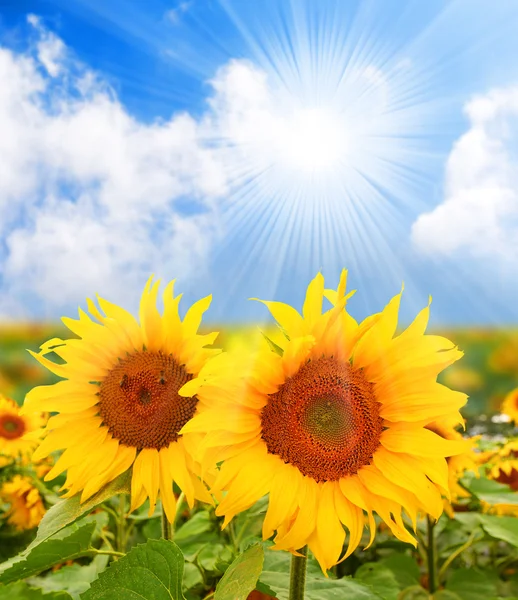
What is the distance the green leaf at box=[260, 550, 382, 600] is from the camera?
3.07ft

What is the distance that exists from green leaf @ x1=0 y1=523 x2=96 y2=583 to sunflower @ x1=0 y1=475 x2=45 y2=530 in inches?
32.3

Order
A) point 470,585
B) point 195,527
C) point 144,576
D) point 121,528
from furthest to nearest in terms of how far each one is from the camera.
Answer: point 470,585 < point 121,528 < point 195,527 < point 144,576

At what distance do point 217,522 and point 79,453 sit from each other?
463 mm

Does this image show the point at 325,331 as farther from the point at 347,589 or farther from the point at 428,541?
the point at 428,541

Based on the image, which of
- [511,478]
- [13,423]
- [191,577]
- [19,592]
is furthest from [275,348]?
[13,423]

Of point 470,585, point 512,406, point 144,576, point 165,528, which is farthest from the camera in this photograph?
point 512,406

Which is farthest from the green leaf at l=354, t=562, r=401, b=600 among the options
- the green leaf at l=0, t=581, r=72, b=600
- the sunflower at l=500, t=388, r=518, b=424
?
the sunflower at l=500, t=388, r=518, b=424

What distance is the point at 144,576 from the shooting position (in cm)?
82

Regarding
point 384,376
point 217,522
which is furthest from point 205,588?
point 384,376

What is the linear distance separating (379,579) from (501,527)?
11.6 inches

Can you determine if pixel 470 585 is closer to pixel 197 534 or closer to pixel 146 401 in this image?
pixel 197 534

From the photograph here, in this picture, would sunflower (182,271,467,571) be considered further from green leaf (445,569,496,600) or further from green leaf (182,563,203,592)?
green leaf (445,569,496,600)

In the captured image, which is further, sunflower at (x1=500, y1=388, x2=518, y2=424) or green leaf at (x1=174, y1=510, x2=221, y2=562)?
sunflower at (x1=500, y1=388, x2=518, y2=424)

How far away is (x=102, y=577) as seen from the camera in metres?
0.81
